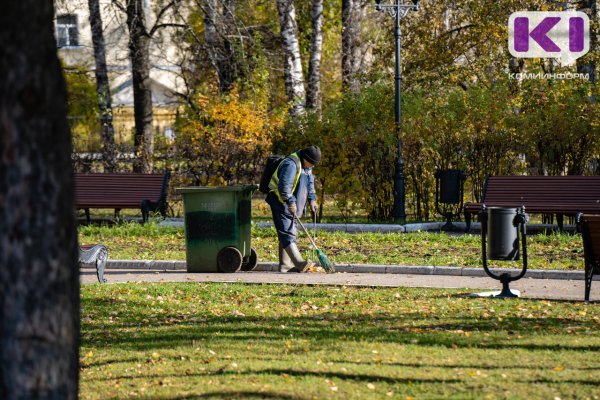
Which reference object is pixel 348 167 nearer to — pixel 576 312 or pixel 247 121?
pixel 247 121

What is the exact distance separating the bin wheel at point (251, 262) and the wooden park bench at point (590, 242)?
17.1ft

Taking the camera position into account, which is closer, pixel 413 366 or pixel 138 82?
pixel 413 366

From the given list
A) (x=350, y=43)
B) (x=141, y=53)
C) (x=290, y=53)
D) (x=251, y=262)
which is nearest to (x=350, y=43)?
(x=350, y=43)

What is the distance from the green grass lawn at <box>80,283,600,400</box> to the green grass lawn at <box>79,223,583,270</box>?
3.15 metres

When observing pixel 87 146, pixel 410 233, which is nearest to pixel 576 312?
pixel 410 233

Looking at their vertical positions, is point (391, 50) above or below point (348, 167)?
above

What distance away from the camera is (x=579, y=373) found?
24.9 ft

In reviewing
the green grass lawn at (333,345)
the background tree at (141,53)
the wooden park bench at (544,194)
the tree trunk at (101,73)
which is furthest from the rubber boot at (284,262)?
the tree trunk at (101,73)

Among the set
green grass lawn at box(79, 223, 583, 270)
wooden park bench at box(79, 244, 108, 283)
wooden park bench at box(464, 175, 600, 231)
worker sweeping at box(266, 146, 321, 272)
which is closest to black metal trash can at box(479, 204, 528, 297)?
green grass lawn at box(79, 223, 583, 270)

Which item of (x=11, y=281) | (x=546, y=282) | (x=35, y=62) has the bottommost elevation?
(x=546, y=282)

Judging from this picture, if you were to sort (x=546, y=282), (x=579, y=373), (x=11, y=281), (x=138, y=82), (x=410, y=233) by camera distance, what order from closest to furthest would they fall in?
(x=11, y=281)
(x=579, y=373)
(x=546, y=282)
(x=410, y=233)
(x=138, y=82)

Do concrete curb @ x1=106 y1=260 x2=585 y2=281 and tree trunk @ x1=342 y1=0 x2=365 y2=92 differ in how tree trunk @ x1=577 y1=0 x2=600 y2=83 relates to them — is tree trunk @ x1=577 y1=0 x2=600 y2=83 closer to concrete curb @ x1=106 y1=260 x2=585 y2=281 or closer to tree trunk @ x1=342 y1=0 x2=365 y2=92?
tree trunk @ x1=342 y1=0 x2=365 y2=92

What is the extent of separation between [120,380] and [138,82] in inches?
887

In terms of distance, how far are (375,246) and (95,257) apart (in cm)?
519
